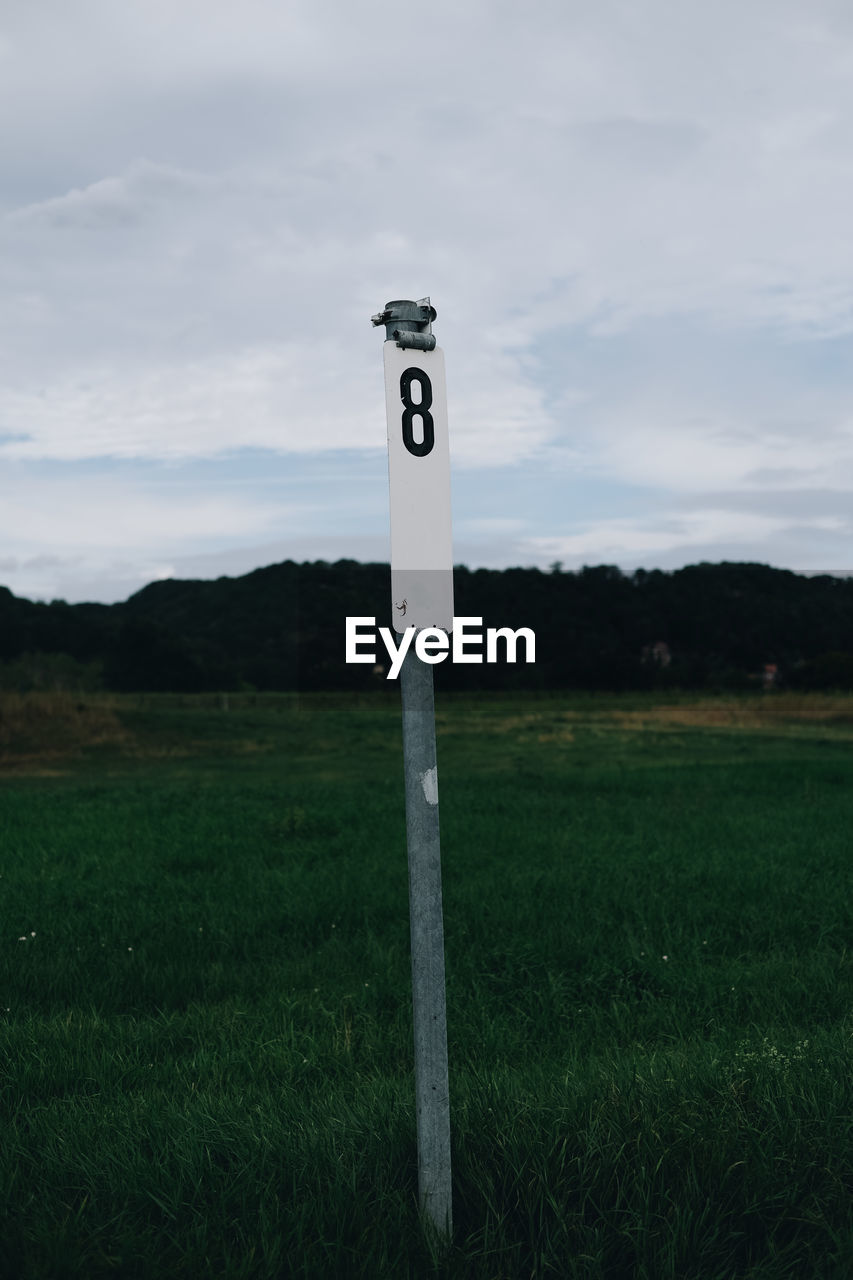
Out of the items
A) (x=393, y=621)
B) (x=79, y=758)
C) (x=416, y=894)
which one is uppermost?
(x=393, y=621)

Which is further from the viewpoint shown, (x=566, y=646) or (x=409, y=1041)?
(x=566, y=646)

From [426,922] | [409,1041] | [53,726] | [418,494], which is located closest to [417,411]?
[418,494]

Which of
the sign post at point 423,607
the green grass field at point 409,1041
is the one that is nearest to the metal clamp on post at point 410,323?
the sign post at point 423,607

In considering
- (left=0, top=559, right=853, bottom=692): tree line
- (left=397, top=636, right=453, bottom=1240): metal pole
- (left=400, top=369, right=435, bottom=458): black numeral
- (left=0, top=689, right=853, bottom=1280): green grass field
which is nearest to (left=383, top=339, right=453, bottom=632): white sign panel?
(left=400, top=369, right=435, bottom=458): black numeral

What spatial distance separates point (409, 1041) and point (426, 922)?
97.6 inches

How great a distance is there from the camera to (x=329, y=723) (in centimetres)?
3075

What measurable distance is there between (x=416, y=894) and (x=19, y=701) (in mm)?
27713

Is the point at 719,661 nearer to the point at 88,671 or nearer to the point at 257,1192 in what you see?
the point at 88,671

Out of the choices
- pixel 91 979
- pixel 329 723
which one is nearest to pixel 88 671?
pixel 329 723

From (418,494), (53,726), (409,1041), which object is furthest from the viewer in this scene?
(53,726)

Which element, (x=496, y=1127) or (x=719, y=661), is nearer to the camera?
(x=496, y=1127)

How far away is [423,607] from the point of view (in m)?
2.68

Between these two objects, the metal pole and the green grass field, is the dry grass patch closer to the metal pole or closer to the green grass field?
the green grass field

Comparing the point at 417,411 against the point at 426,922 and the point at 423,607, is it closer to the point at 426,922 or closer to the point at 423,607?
the point at 423,607
